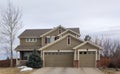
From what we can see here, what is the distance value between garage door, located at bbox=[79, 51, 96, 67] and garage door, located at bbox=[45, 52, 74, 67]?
1.82m

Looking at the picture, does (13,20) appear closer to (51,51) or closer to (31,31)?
(31,31)

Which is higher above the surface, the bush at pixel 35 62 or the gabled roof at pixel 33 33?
the gabled roof at pixel 33 33

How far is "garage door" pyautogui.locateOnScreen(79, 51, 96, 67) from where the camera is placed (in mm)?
42125

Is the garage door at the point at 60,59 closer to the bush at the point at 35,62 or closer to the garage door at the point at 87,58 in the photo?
the garage door at the point at 87,58

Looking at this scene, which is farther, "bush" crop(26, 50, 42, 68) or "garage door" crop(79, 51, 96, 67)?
"garage door" crop(79, 51, 96, 67)

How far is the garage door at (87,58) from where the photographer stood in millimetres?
42125

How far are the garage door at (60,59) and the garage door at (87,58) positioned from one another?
1.82 meters

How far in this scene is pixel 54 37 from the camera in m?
48.8

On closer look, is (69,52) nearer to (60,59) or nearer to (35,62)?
(60,59)

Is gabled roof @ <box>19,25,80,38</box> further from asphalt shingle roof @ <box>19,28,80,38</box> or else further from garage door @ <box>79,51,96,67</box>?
garage door @ <box>79,51,96,67</box>

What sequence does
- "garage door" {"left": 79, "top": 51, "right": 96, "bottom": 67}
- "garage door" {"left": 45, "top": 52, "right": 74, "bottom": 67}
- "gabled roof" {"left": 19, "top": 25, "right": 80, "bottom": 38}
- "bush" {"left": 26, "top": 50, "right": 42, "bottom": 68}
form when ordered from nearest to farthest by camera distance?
"bush" {"left": 26, "top": 50, "right": 42, "bottom": 68} → "garage door" {"left": 79, "top": 51, "right": 96, "bottom": 67} → "garage door" {"left": 45, "top": 52, "right": 74, "bottom": 67} → "gabled roof" {"left": 19, "top": 25, "right": 80, "bottom": 38}

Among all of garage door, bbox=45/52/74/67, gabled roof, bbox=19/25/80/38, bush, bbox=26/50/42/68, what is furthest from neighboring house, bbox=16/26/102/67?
gabled roof, bbox=19/25/80/38

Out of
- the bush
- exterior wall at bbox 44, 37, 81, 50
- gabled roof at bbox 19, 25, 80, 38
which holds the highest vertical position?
gabled roof at bbox 19, 25, 80, 38

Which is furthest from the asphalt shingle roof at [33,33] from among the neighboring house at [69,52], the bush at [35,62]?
the bush at [35,62]
